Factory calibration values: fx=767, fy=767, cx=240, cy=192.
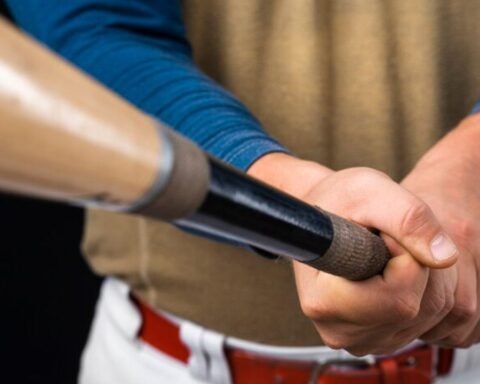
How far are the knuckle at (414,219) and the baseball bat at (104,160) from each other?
76mm

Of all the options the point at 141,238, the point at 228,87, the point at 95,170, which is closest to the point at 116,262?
the point at 141,238

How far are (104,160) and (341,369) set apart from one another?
33cm

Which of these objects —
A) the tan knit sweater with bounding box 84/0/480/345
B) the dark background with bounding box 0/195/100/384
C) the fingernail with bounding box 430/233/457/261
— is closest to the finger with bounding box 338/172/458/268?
the fingernail with bounding box 430/233/457/261

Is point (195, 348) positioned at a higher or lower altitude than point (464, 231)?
lower

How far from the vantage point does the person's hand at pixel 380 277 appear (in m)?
0.31

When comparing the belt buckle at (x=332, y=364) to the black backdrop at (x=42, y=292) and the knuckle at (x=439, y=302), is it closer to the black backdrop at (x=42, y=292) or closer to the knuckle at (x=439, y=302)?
the knuckle at (x=439, y=302)

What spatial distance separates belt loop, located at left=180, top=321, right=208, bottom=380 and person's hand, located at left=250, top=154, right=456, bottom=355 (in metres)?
0.15

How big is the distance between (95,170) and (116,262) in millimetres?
361

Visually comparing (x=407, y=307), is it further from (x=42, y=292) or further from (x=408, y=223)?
(x=42, y=292)

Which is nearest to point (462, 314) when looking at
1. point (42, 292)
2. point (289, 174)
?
point (289, 174)

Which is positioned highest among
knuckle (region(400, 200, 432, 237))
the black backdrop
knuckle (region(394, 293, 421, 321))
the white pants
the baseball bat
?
the baseball bat

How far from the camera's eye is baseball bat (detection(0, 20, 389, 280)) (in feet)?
0.54

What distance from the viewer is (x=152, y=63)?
42 cm

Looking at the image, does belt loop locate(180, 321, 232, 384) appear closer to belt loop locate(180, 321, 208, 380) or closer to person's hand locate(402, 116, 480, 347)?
belt loop locate(180, 321, 208, 380)
